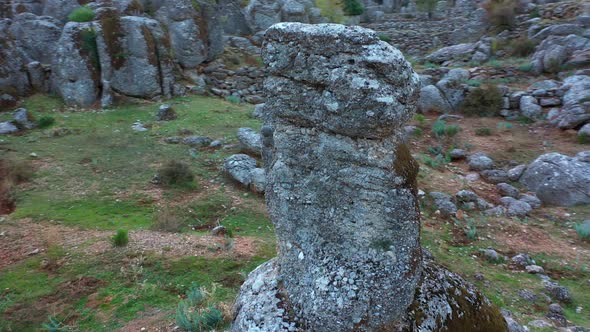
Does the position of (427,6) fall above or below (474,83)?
above

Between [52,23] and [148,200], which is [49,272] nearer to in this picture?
[148,200]

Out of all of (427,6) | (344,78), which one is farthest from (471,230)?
(427,6)

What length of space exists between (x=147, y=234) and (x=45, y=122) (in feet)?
24.7

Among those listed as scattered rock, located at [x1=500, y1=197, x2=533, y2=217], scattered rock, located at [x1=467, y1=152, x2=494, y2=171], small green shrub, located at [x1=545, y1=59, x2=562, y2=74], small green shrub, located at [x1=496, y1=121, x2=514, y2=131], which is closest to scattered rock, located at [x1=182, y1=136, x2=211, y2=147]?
scattered rock, located at [x1=467, y1=152, x2=494, y2=171]

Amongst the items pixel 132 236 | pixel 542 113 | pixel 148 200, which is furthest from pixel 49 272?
pixel 542 113

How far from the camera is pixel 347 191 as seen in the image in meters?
3.60

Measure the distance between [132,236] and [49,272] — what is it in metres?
1.32

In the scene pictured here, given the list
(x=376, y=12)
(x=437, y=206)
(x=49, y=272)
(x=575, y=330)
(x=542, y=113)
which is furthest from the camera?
(x=376, y=12)

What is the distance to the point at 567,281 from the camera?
7316mm

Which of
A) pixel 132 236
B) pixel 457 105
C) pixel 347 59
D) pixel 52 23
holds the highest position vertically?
pixel 347 59

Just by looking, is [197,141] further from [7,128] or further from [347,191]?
[347,191]

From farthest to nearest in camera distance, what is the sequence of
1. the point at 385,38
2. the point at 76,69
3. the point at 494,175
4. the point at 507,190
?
the point at 385,38
the point at 76,69
the point at 494,175
the point at 507,190

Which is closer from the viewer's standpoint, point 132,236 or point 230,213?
point 132,236

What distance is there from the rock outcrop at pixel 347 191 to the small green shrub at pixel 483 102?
45.6 ft
